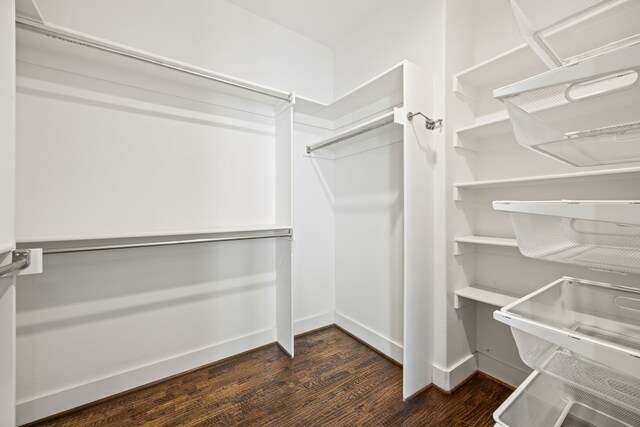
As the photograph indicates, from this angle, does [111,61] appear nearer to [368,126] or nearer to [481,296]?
[368,126]

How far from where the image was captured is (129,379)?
178 cm

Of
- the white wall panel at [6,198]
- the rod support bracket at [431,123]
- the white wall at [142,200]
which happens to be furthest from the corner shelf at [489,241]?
the white wall panel at [6,198]

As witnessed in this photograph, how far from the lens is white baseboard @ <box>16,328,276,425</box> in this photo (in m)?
1.54

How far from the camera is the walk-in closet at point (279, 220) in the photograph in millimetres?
1099

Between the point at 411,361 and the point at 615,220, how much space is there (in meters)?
1.38

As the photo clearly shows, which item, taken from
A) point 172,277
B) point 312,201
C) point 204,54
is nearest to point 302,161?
point 312,201

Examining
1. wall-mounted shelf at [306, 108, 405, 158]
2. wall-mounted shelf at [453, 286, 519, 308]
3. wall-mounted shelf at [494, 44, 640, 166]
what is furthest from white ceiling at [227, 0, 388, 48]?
wall-mounted shelf at [453, 286, 519, 308]

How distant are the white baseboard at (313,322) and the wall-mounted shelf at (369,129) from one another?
63.9 inches

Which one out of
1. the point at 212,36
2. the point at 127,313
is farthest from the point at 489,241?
the point at 212,36

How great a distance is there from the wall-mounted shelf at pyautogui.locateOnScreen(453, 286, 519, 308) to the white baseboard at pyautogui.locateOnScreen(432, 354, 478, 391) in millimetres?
406

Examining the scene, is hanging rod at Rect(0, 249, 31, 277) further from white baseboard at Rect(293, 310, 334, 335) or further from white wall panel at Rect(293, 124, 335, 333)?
white baseboard at Rect(293, 310, 334, 335)

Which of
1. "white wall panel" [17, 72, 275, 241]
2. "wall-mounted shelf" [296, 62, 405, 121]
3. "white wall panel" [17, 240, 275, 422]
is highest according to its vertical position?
"wall-mounted shelf" [296, 62, 405, 121]

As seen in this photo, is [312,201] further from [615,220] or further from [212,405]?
[615,220]

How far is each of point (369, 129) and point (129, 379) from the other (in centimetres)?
238
